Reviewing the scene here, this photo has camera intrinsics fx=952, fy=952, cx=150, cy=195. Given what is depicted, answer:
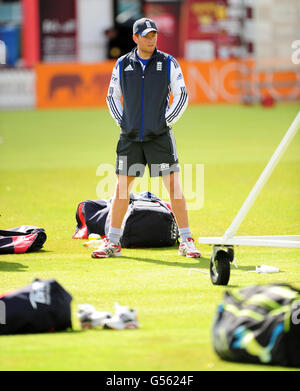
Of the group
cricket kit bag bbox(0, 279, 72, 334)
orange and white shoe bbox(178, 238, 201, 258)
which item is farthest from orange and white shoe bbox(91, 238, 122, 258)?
cricket kit bag bbox(0, 279, 72, 334)

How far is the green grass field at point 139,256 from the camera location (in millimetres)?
5652

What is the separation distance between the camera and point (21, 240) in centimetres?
938

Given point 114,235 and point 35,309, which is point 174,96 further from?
point 35,309

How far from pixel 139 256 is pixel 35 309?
124 inches

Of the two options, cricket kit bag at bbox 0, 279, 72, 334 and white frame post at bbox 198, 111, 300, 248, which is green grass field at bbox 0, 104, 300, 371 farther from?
white frame post at bbox 198, 111, 300, 248

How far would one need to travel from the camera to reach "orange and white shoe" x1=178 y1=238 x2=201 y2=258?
9031mm

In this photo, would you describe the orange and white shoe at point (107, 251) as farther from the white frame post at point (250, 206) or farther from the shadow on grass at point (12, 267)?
the white frame post at point (250, 206)

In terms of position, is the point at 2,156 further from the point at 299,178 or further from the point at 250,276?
the point at 250,276

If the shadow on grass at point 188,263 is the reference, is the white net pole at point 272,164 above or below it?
above

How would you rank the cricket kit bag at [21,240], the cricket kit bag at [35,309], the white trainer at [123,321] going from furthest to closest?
1. the cricket kit bag at [21,240]
2. the white trainer at [123,321]
3. the cricket kit bag at [35,309]

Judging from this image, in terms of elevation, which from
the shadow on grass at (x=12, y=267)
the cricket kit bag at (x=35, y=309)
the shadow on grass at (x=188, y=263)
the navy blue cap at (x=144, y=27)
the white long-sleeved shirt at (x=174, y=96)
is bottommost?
the shadow on grass at (x=188, y=263)

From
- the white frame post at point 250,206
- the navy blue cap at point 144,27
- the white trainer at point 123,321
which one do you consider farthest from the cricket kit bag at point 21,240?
the white trainer at point 123,321

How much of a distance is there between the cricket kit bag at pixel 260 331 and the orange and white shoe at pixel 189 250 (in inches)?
139

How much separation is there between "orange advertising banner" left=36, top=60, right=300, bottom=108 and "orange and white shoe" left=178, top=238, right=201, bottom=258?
1064 inches
